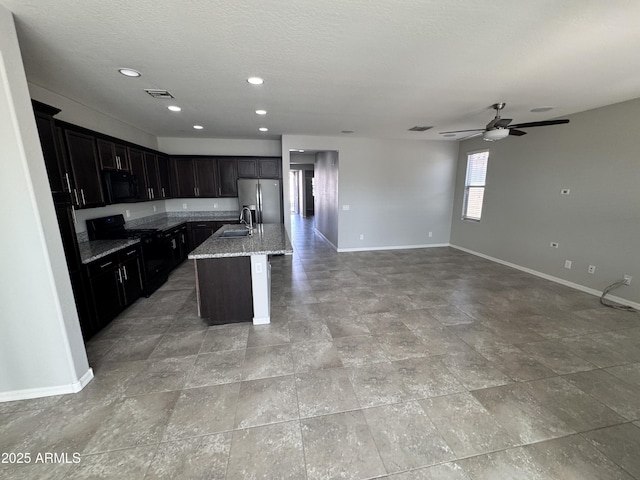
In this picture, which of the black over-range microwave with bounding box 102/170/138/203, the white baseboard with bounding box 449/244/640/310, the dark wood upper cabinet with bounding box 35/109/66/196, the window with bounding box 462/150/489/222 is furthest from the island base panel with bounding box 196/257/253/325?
the window with bounding box 462/150/489/222

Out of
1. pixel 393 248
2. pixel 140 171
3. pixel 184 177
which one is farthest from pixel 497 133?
pixel 184 177

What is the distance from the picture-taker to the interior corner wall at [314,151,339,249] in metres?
6.21

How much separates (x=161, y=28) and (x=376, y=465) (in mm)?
3124

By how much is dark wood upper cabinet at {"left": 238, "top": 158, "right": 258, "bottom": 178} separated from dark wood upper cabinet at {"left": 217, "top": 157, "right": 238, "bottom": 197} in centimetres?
9

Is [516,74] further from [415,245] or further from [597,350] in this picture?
[415,245]

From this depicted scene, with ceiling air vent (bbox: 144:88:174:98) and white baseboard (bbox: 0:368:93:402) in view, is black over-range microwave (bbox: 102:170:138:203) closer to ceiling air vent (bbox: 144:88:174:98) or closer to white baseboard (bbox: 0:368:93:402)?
ceiling air vent (bbox: 144:88:174:98)

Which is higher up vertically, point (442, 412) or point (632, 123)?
point (632, 123)

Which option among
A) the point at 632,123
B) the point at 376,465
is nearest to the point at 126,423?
the point at 376,465

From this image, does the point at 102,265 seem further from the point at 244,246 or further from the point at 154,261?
the point at 244,246

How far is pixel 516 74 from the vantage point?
2496mm

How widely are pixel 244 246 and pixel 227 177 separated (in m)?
3.46

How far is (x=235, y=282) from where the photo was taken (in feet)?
9.37

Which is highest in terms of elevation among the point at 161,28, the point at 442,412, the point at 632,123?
the point at 161,28

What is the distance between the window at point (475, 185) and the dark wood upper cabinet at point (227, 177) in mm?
5451
